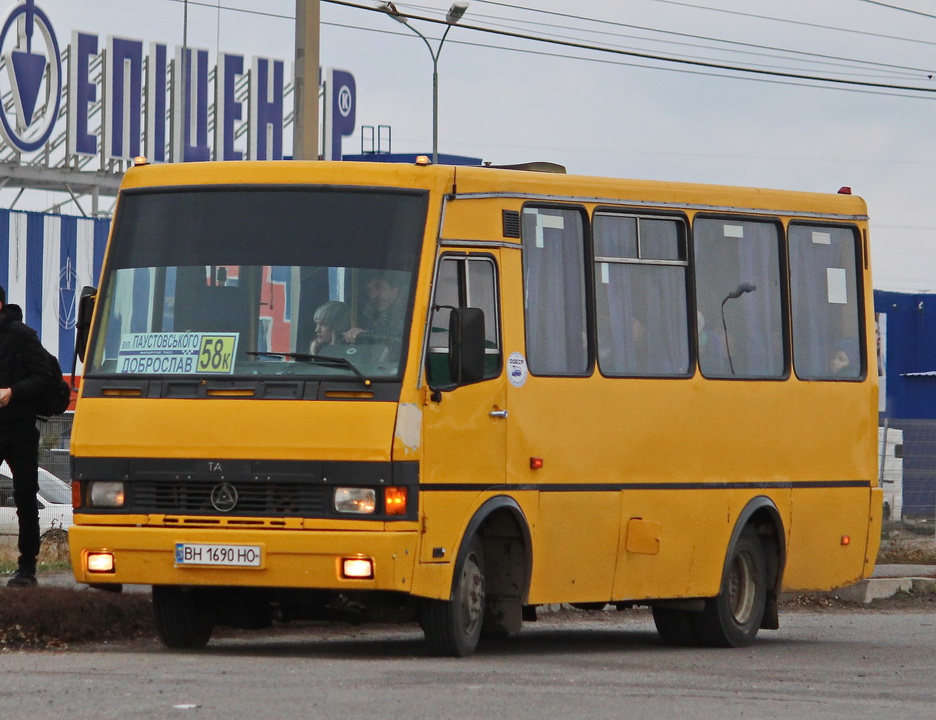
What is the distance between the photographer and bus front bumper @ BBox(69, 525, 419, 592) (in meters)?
10.1

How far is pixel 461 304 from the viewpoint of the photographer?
10.9 m

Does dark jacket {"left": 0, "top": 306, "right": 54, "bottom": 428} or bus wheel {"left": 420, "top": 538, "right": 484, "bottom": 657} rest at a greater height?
dark jacket {"left": 0, "top": 306, "right": 54, "bottom": 428}

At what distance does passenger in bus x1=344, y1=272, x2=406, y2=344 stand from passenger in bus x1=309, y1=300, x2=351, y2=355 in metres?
0.04

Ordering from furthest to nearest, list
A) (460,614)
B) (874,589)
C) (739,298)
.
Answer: (874,589), (739,298), (460,614)

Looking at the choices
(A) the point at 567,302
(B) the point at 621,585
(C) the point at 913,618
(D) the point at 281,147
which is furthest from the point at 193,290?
(D) the point at 281,147

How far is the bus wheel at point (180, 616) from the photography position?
11117 mm

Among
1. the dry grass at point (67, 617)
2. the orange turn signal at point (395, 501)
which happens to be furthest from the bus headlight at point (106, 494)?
the orange turn signal at point (395, 501)

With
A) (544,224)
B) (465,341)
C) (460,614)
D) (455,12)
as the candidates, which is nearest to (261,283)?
(465,341)

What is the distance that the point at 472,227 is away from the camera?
11.0m

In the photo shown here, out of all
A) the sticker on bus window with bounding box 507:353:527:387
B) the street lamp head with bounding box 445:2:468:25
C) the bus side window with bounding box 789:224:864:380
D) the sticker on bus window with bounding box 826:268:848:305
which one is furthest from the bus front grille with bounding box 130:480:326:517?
the street lamp head with bounding box 445:2:468:25

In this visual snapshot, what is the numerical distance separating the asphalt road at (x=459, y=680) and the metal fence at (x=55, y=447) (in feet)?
24.6

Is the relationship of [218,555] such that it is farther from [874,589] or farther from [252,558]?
[874,589]

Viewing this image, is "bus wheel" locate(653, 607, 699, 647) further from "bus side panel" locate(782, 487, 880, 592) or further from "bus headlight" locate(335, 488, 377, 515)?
"bus headlight" locate(335, 488, 377, 515)

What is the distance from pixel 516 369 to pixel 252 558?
1.97m
